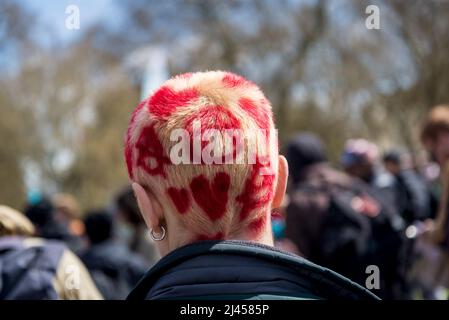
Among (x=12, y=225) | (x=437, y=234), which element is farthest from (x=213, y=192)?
(x=437, y=234)

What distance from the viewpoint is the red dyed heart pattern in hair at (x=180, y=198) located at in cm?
152

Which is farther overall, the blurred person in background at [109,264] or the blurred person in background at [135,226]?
the blurred person in background at [135,226]

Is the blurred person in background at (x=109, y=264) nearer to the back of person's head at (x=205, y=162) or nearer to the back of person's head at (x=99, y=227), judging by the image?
the back of person's head at (x=99, y=227)

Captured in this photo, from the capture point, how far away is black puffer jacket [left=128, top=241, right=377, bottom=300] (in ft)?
4.64

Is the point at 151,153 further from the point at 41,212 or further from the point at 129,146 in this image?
the point at 41,212

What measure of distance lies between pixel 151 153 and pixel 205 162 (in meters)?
0.13

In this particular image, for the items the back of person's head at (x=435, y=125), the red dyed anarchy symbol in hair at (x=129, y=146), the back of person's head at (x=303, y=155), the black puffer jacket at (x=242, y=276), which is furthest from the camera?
the back of person's head at (x=303, y=155)

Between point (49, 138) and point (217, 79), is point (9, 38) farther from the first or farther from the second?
point (217, 79)

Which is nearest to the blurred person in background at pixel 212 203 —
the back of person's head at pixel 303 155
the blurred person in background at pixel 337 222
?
the blurred person in background at pixel 337 222

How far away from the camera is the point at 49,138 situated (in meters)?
23.5

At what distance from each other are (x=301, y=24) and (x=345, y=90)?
79.8 inches

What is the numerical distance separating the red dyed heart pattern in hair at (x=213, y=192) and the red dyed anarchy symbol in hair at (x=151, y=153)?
0.27ft

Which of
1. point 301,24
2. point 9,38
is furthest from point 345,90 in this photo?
point 9,38

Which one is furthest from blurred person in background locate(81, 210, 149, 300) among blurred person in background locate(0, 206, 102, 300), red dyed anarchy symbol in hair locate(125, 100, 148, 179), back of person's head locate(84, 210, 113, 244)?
red dyed anarchy symbol in hair locate(125, 100, 148, 179)
